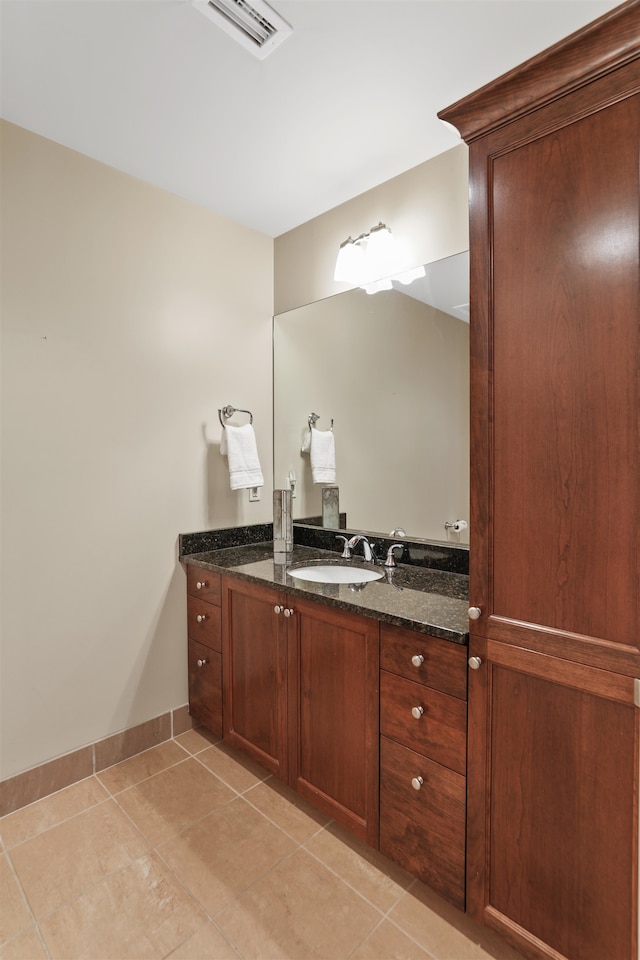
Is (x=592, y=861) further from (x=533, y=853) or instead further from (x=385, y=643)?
(x=385, y=643)

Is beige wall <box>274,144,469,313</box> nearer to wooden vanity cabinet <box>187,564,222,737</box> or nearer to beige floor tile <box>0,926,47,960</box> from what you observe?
wooden vanity cabinet <box>187,564,222,737</box>

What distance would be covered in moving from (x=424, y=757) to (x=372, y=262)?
192cm

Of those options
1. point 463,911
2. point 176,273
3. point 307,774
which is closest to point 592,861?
point 463,911

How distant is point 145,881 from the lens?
1522 millimetres

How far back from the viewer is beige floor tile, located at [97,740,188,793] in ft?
6.53

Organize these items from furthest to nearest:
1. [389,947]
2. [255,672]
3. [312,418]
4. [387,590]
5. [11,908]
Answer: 1. [312,418]
2. [255,672]
3. [387,590]
4. [11,908]
5. [389,947]

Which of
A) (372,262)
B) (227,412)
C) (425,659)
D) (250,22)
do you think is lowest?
(425,659)

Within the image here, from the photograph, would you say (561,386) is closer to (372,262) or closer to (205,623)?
(372,262)

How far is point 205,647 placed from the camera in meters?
2.23

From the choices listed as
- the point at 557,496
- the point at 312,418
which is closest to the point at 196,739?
the point at 312,418

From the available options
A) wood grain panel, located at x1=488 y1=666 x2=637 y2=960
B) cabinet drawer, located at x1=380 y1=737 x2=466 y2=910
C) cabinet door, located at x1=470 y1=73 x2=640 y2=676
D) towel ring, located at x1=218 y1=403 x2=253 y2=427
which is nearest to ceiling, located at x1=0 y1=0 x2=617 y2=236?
cabinet door, located at x1=470 y1=73 x2=640 y2=676

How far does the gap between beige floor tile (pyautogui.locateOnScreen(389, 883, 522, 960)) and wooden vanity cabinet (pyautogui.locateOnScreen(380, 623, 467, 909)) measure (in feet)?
0.36

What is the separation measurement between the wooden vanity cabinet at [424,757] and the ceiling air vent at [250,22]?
5.66 ft

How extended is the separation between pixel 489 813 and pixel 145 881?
1.08m
